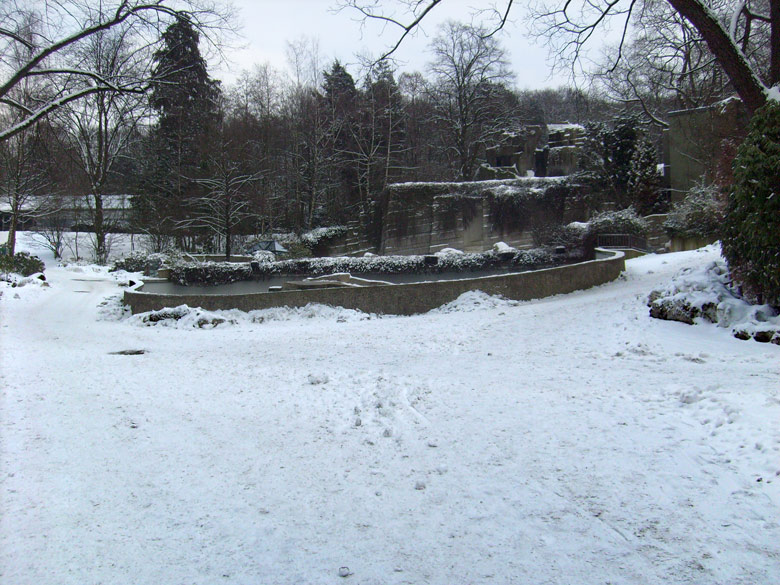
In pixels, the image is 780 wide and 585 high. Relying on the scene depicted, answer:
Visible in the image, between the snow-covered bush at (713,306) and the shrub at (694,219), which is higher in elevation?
the shrub at (694,219)

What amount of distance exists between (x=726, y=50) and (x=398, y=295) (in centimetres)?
Answer: 845

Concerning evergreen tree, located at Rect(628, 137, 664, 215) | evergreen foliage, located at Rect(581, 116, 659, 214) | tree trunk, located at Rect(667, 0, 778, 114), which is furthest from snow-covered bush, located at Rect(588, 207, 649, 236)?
tree trunk, located at Rect(667, 0, 778, 114)

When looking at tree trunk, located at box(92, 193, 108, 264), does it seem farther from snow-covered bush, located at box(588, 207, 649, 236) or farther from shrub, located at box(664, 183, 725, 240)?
shrub, located at box(664, 183, 725, 240)

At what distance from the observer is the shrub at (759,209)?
8.18 metres

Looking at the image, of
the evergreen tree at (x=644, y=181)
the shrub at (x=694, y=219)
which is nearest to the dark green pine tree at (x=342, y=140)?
the evergreen tree at (x=644, y=181)

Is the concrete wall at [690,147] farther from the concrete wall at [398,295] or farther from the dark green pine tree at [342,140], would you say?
the dark green pine tree at [342,140]

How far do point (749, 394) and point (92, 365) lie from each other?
934cm

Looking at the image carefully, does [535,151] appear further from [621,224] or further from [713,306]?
[713,306]

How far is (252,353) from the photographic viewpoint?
33.6 ft

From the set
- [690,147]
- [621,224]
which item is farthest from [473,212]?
[690,147]

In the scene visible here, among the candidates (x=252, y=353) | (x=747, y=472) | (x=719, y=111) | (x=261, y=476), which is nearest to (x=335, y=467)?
(x=261, y=476)

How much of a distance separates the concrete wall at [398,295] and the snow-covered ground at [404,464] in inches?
173

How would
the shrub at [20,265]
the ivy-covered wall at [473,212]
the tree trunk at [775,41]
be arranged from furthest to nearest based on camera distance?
the ivy-covered wall at [473,212], the shrub at [20,265], the tree trunk at [775,41]

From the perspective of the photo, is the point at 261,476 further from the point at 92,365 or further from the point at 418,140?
the point at 418,140
